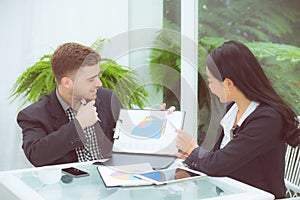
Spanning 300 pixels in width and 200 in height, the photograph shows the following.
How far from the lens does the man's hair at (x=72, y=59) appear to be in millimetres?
2029

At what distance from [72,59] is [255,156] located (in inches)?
34.3

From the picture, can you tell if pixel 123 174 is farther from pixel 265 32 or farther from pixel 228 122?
pixel 265 32

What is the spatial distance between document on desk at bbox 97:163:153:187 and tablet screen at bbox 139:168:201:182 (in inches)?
1.5

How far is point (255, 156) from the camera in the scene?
1649mm

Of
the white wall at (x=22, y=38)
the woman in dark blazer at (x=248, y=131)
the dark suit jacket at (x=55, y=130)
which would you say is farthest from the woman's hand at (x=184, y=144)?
the white wall at (x=22, y=38)

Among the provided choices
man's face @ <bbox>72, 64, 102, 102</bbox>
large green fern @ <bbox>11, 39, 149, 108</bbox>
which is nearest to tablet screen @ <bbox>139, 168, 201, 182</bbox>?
man's face @ <bbox>72, 64, 102, 102</bbox>

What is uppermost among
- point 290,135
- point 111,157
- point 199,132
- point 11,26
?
point 11,26

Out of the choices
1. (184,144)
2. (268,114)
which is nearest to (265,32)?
(268,114)

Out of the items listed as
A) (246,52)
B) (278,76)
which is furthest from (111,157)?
(278,76)

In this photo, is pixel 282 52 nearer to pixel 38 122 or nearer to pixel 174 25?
pixel 174 25

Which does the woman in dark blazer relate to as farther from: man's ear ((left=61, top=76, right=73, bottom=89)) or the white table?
man's ear ((left=61, top=76, right=73, bottom=89))

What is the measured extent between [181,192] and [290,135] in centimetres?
51

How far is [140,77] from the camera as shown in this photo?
2902 millimetres

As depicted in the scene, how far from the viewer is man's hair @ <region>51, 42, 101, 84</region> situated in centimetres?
203
